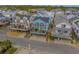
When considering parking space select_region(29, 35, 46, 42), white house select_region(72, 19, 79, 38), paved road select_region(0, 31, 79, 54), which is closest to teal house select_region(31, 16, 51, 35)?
parking space select_region(29, 35, 46, 42)

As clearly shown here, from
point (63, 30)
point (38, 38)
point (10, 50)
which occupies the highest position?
point (63, 30)

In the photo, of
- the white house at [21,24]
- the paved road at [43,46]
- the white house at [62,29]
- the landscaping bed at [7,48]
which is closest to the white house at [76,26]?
the white house at [62,29]

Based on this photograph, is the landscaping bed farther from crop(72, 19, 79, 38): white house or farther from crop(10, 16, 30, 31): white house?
crop(72, 19, 79, 38): white house

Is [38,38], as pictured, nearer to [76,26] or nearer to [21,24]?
[21,24]

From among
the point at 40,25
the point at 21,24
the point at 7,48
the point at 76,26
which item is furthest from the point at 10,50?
the point at 76,26

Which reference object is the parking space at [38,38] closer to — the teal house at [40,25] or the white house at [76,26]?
the teal house at [40,25]
